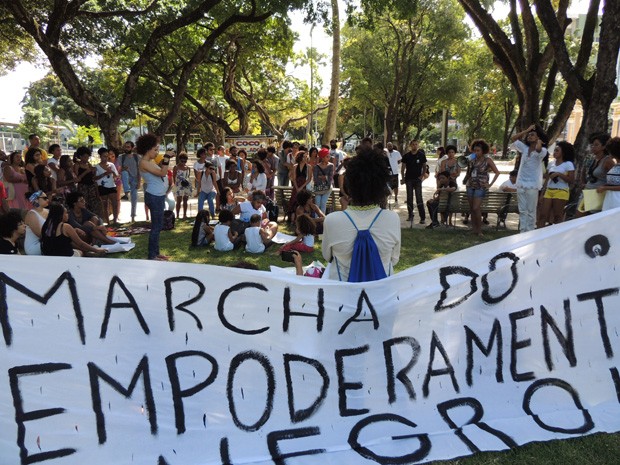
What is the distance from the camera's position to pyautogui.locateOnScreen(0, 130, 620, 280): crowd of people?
292 centimetres

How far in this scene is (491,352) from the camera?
3.13 meters

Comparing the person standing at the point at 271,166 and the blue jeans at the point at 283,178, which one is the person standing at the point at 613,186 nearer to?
the person standing at the point at 271,166

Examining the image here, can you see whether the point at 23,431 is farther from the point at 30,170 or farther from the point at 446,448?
the point at 30,170

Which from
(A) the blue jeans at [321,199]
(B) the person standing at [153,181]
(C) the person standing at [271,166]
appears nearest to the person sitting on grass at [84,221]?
(B) the person standing at [153,181]

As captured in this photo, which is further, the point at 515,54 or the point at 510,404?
the point at 515,54

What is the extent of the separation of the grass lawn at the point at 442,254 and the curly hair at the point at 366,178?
1.49m

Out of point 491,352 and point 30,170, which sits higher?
point 30,170

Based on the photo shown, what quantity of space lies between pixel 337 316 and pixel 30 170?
7.67 m

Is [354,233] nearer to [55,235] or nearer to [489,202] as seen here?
[55,235]

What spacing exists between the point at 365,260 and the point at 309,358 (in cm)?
64

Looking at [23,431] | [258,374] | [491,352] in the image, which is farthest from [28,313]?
[491,352]

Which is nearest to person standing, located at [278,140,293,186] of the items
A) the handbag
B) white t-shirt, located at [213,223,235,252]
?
white t-shirt, located at [213,223,235,252]

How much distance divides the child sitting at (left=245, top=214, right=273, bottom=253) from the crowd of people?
2 cm

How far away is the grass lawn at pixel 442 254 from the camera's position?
2.79 m
